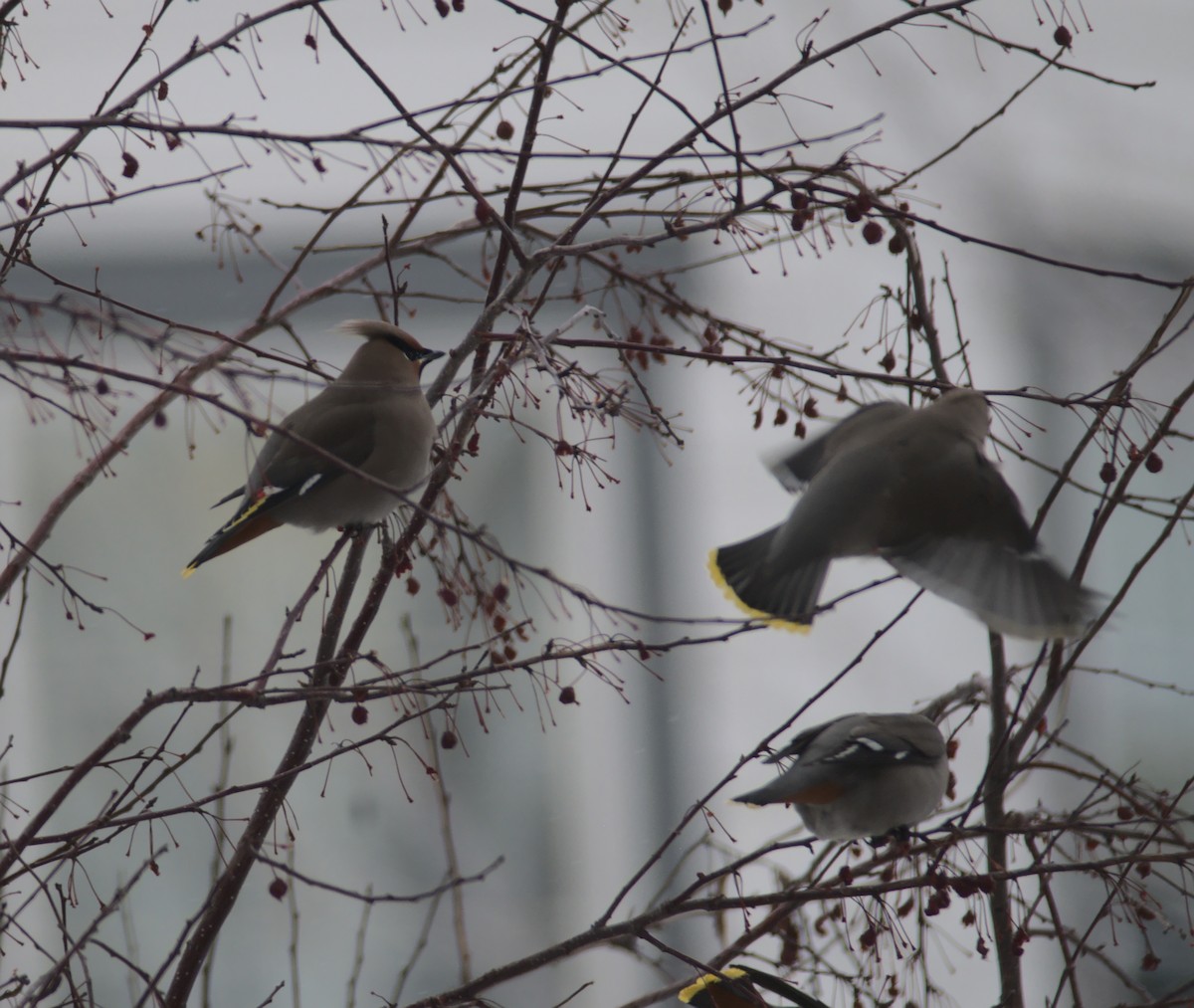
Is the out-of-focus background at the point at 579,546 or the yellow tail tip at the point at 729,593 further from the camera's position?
the out-of-focus background at the point at 579,546

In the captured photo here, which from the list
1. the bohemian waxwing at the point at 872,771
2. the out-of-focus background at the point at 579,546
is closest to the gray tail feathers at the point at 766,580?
the bohemian waxwing at the point at 872,771

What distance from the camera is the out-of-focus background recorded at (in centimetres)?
488

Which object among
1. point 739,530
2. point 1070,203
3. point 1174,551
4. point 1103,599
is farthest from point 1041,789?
point 1103,599

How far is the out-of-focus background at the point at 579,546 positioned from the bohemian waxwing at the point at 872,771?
219cm

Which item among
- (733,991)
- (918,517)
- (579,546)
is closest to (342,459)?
(918,517)

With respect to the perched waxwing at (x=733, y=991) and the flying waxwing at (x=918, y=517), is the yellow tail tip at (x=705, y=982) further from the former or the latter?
the flying waxwing at (x=918, y=517)

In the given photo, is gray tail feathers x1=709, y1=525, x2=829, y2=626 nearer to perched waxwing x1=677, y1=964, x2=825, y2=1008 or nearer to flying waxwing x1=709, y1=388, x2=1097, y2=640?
flying waxwing x1=709, y1=388, x2=1097, y2=640

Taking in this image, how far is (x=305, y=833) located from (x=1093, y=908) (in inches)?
127

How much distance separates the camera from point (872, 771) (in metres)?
2.45

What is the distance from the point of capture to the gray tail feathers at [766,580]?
220 cm

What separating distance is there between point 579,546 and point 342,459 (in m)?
3.01

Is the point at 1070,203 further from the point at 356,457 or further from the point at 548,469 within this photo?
the point at 356,457

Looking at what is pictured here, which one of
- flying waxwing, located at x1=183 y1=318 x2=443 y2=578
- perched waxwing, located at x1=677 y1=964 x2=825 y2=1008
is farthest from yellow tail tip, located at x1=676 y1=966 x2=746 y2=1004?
flying waxwing, located at x1=183 y1=318 x2=443 y2=578

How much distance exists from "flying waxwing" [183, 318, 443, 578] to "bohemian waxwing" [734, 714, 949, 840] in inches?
33.4
